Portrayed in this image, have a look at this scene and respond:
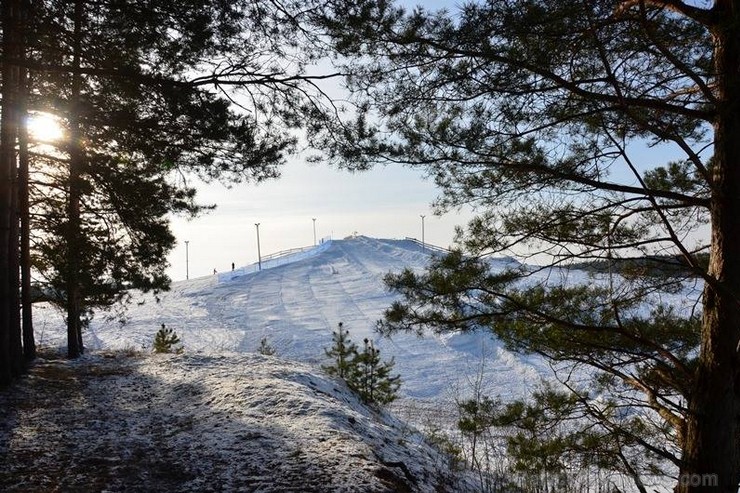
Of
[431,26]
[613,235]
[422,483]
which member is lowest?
[422,483]

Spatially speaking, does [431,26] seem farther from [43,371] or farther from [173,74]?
[43,371]

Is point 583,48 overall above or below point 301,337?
Result: above

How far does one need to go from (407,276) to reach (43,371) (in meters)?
6.82

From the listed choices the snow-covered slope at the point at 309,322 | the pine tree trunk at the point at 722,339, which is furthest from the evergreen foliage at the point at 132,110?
the snow-covered slope at the point at 309,322

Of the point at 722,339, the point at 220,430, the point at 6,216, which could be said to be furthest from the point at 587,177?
the point at 6,216

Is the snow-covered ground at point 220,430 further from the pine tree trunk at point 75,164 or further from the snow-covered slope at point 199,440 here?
the pine tree trunk at point 75,164

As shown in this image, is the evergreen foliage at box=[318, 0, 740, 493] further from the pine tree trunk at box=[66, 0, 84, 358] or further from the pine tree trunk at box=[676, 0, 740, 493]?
the pine tree trunk at box=[66, 0, 84, 358]

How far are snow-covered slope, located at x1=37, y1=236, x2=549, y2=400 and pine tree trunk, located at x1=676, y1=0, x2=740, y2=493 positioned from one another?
1353 cm

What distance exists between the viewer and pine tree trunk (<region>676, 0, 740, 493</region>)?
3.62m

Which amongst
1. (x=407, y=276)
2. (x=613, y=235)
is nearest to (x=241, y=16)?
(x=407, y=276)

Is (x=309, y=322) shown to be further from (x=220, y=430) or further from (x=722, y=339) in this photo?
(x=722, y=339)

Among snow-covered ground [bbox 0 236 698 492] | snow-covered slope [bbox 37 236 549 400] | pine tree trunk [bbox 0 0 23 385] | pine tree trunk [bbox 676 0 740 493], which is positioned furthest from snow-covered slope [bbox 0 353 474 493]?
snow-covered slope [bbox 37 236 549 400]

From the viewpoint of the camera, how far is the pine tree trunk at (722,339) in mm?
3625

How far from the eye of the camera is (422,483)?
466 centimetres
